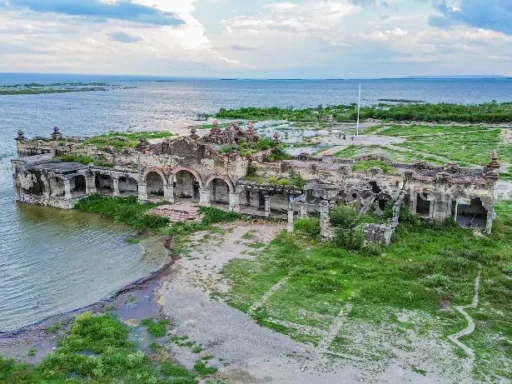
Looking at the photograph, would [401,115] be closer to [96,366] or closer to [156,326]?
[156,326]

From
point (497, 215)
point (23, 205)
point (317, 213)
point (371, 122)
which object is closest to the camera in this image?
point (317, 213)

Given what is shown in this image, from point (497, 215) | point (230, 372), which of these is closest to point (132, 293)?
point (230, 372)

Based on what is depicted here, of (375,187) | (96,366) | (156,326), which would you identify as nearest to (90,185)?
(375,187)

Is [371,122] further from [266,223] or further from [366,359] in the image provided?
[366,359]

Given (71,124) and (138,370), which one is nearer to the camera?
(138,370)

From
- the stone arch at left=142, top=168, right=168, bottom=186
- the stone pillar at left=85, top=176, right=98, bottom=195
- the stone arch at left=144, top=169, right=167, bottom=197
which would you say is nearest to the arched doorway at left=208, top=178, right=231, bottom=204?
the stone arch at left=142, top=168, right=168, bottom=186

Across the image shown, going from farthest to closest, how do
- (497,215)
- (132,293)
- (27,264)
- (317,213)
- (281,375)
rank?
(497,215) < (317,213) < (27,264) < (132,293) < (281,375)
